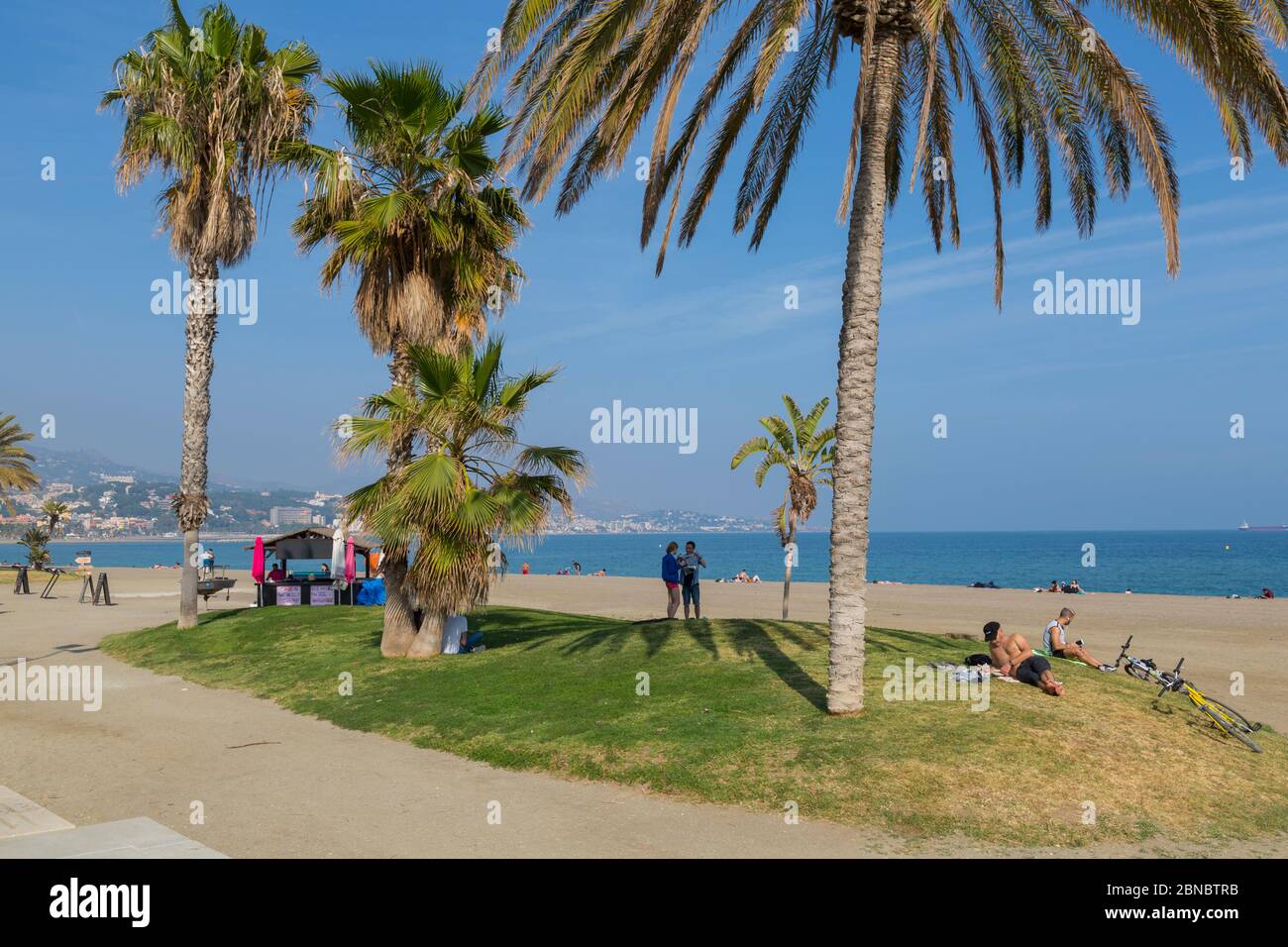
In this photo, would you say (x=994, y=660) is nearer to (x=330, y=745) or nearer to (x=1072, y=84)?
(x=1072, y=84)

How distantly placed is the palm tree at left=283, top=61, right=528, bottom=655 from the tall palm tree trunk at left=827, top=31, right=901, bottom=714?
844 cm

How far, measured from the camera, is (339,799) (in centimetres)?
888

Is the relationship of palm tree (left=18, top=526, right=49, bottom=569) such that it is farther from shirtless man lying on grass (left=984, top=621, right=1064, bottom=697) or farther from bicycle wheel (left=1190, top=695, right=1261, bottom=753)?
bicycle wheel (left=1190, top=695, right=1261, bottom=753)

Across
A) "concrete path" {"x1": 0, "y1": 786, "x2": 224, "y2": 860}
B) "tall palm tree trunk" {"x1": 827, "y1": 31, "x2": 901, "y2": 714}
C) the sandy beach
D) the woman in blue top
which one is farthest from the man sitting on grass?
"concrete path" {"x1": 0, "y1": 786, "x2": 224, "y2": 860}

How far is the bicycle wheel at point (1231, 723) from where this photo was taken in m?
10.7

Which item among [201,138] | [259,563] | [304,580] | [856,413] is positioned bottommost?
[304,580]

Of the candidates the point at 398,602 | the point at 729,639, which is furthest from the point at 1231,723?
the point at 398,602

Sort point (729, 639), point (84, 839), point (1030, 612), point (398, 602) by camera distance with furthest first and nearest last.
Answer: point (1030, 612)
point (398, 602)
point (729, 639)
point (84, 839)

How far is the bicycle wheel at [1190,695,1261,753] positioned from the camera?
35.0 feet

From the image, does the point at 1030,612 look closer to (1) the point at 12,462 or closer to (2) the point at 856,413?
(2) the point at 856,413

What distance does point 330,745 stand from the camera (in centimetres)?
1136

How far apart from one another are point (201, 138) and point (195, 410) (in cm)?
612

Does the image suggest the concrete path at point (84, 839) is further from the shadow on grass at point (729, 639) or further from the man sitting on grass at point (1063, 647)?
the man sitting on grass at point (1063, 647)

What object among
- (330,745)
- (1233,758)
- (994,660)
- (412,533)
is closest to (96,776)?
(330,745)
